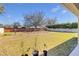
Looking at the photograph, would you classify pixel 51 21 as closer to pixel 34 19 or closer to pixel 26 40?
pixel 34 19

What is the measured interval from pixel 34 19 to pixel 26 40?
10.1 inches

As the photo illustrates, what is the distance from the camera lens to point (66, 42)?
3.62 m

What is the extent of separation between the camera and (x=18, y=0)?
3562mm

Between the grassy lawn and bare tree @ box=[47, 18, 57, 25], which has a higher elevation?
bare tree @ box=[47, 18, 57, 25]

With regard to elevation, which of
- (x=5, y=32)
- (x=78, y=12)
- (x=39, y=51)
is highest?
(x=78, y=12)

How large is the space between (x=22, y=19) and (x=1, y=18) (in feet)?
0.78

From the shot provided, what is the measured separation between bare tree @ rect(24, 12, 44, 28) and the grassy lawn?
0.10m

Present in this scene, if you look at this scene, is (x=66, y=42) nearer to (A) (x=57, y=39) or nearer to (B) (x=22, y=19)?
(A) (x=57, y=39)

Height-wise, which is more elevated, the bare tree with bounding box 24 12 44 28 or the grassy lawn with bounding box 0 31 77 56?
the bare tree with bounding box 24 12 44 28

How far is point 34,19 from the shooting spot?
11.8 ft

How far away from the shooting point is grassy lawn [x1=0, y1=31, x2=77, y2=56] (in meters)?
3.59

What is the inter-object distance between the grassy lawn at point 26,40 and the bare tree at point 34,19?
0.34ft

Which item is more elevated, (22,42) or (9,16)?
(9,16)

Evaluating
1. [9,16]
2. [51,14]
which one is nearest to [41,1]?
[51,14]
